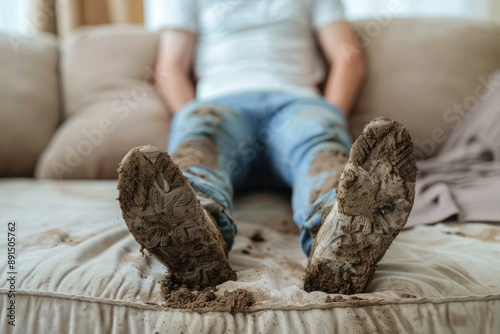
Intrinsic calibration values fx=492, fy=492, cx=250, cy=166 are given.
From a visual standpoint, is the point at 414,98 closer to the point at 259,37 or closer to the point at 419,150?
the point at 419,150

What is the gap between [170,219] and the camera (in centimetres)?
58

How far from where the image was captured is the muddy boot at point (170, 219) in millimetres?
559

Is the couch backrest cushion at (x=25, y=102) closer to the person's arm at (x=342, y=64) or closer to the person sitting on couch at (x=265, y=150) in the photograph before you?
the person sitting on couch at (x=265, y=150)

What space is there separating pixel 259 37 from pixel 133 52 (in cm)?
38

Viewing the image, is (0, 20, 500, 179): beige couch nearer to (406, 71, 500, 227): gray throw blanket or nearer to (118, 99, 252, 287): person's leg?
(406, 71, 500, 227): gray throw blanket

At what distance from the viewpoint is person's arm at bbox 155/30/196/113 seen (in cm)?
132

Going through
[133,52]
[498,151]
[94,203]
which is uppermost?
[133,52]

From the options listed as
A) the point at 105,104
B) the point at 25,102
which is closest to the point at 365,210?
the point at 105,104

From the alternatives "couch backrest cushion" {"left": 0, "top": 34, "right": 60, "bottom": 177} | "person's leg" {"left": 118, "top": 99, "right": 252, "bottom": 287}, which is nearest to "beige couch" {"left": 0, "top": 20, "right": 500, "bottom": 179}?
"couch backrest cushion" {"left": 0, "top": 34, "right": 60, "bottom": 177}

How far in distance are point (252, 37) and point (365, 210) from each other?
0.89m

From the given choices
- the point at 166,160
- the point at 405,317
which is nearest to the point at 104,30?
the point at 166,160

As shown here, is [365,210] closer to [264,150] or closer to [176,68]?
[264,150]

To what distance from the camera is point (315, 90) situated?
1.33 metres

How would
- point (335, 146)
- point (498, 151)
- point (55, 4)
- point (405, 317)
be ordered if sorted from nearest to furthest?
point (405, 317) → point (335, 146) → point (498, 151) → point (55, 4)
